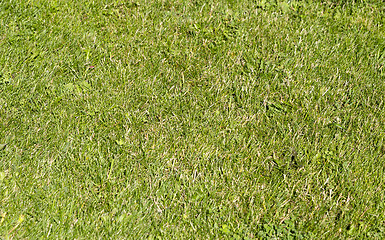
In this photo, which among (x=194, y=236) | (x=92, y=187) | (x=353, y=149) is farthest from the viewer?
(x=353, y=149)

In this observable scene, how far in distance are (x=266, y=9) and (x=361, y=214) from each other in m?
2.82

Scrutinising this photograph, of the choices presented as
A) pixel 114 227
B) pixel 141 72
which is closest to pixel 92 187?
pixel 114 227

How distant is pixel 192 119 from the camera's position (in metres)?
4.31

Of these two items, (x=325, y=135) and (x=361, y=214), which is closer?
(x=361, y=214)

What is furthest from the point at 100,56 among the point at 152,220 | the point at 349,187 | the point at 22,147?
the point at 349,187

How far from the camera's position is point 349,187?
376 cm

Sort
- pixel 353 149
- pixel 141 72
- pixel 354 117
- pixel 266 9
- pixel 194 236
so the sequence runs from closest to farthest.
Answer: pixel 194 236 → pixel 353 149 → pixel 354 117 → pixel 141 72 → pixel 266 9

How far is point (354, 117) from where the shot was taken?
4.34m

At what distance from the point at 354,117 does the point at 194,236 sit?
6.23 feet

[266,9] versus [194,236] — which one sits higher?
Answer: [266,9]

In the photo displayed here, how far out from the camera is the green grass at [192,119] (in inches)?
140

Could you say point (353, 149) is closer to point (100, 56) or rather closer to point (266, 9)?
point (266, 9)

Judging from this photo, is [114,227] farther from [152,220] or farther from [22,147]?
[22,147]

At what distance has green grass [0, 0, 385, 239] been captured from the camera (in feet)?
11.7
